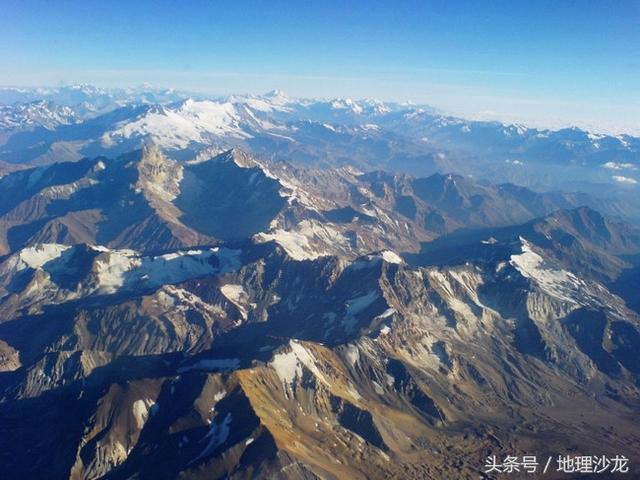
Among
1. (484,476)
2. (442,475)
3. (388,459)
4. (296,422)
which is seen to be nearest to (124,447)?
(296,422)

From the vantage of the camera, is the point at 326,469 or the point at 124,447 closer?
the point at 326,469

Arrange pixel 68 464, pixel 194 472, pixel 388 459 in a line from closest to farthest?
pixel 194 472 → pixel 68 464 → pixel 388 459

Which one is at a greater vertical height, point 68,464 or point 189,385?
point 189,385

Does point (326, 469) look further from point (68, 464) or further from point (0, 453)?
point (0, 453)

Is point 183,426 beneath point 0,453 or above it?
above

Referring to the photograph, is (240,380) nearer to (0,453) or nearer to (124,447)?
(124,447)

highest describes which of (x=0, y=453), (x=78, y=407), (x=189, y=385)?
(x=189, y=385)

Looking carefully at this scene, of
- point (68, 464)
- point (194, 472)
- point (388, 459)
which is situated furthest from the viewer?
point (388, 459)

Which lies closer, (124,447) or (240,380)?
(124,447)

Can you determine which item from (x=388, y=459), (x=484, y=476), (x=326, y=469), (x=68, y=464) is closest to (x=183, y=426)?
(x=68, y=464)
